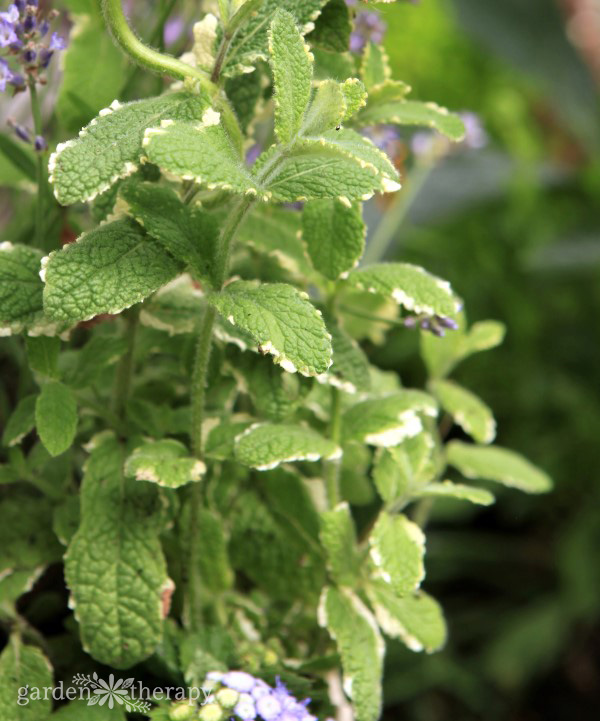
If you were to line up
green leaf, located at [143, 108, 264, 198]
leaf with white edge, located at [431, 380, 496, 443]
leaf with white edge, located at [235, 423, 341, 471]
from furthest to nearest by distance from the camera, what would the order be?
leaf with white edge, located at [431, 380, 496, 443] → leaf with white edge, located at [235, 423, 341, 471] → green leaf, located at [143, 108, 264, 198]

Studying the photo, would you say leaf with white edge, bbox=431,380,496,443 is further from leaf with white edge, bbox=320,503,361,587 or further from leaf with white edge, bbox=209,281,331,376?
leaf with white edge, bbox=209,281,331,376

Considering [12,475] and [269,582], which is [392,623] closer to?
[269,582]

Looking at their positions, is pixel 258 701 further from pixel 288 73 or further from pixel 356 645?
pixel 288 73

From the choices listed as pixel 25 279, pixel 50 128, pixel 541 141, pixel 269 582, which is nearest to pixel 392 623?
pixel 269 582

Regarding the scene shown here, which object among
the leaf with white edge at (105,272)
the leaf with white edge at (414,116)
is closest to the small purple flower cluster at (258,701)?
the leaf with white edge at (105,272)

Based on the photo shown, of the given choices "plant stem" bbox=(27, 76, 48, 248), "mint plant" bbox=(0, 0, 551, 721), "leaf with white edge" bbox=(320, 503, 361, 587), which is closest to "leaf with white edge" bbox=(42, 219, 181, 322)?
"mint plant" bbox=(0, 0, 551, 721)

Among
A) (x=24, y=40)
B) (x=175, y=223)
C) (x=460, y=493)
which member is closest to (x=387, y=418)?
(x=460, y=493)

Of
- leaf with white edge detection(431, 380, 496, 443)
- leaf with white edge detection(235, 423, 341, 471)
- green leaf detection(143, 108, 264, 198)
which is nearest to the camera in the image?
green leaf detection(143, 108, 264, 198)
